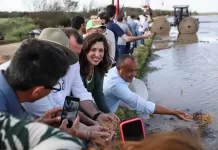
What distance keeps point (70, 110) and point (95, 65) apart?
3.89ft

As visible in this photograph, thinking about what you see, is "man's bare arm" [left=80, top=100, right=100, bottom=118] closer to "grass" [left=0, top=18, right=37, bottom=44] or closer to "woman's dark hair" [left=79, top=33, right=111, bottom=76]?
"woman's dark hair" [left=79, top=33, right=111, bottom=76]

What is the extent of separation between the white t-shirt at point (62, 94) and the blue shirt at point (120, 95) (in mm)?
475

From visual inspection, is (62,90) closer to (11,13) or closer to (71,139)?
(71,139)

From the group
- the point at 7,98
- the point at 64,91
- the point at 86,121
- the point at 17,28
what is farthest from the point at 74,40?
the point at 17,28

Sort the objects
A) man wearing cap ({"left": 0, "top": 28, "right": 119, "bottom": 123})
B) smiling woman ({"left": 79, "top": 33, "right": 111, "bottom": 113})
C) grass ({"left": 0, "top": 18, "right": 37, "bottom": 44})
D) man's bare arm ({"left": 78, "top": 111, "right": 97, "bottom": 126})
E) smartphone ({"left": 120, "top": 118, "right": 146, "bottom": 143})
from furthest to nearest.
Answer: grass ({"left": 0, "top": 18, "right": 37, "bottom": 44}) → smiling woman ({"left": 79, "top": 33, "right": 111, "bottom": 113}) → man's bare arm ({"left": 78, "top": 111, "right": 97, "bottom": 126}) → man wearing cap ({"left": 0, "top": 28, "right": 119, "bottom": 123}) → smartphone ({"left": 120, "top": 118, "right": 146, "bottom": 143})

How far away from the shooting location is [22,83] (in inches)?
65.1

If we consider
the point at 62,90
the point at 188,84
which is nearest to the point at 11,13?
the point at 188,84

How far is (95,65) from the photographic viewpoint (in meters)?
3.49

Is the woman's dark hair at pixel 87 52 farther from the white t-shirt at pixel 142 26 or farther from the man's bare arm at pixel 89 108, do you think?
the white t-shirt at pixel 142 26

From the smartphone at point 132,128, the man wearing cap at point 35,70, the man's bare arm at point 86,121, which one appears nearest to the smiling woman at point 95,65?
the man's bare arm at point 86,121

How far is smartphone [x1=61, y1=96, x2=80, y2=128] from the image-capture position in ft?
7.61

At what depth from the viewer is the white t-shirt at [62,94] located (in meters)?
2.54

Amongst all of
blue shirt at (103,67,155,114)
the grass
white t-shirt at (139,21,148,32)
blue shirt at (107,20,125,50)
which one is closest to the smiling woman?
blue shirt at (103,67,155,114)

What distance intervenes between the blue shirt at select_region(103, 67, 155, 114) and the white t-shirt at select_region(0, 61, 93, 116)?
475 mm
